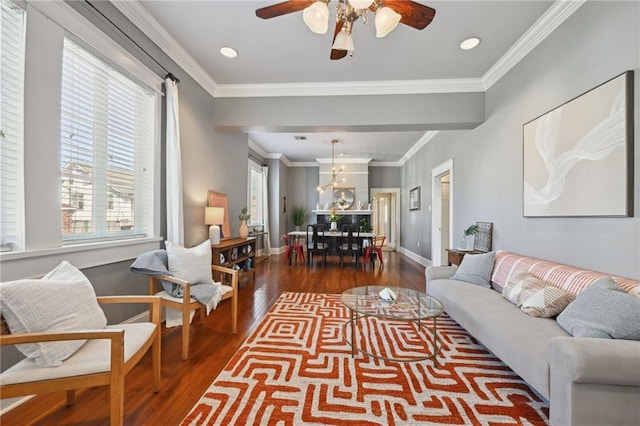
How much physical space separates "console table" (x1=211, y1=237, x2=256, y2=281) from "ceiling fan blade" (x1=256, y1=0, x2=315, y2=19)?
2.58 meters

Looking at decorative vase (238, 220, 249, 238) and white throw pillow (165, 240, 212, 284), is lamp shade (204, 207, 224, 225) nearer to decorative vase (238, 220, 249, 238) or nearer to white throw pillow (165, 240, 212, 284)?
decorative vase (238, 220, 249, 238)

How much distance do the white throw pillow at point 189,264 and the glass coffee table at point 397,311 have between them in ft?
4.37

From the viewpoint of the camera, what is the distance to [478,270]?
280 cm

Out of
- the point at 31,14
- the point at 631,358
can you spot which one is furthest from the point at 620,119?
the point at 31,14

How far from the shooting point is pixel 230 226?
4.48m

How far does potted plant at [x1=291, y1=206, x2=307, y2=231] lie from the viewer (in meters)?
8.30

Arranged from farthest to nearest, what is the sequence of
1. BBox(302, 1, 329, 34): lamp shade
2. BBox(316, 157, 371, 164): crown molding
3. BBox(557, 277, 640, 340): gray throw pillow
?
1. BBox(316, 157, 371, 164): crown molding
2. BBox(302, 1, 329, 34): lamp shade
3. BBox(557, 277, 640, 340): gray throw pillow

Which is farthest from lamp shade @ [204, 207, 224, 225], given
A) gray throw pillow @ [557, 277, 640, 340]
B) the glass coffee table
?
gray throw pillow @ [557, 277, 640, 340]

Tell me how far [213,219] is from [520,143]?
3.75m

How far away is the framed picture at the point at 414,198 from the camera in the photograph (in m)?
6.54

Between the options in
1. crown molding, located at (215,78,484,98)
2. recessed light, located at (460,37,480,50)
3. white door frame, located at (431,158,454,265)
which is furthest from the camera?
white door frame, located at (431,158,454,265)

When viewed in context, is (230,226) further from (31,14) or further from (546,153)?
(546,153)

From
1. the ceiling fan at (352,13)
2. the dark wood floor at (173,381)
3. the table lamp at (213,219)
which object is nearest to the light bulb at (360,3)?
the ceiling fan at (352,13)

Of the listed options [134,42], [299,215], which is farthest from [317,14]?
[299,215]
